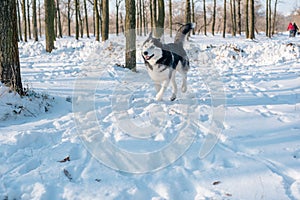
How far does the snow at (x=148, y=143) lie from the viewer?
2486 mm

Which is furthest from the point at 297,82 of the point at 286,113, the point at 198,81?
the point at 286,113

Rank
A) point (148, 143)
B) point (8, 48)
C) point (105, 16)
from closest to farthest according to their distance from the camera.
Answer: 1. point (148, 143)
2. point (8, 48)
3. point (105, 16)

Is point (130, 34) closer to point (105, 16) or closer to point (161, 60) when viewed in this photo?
point (161, 60)

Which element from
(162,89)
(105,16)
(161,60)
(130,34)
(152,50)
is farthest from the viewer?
(105,16)

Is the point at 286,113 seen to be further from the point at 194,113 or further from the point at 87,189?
the point at 87,189

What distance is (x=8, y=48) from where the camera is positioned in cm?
513

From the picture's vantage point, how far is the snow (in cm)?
249

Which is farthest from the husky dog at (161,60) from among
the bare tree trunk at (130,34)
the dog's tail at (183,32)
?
the bare tree trunk at (130,34)

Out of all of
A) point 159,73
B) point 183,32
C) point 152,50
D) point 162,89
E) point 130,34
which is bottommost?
point 162,89

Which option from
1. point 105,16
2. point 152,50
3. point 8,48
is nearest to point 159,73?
point 152,50

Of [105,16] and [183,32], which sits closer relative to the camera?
[183,32]

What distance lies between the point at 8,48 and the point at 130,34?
441 cm

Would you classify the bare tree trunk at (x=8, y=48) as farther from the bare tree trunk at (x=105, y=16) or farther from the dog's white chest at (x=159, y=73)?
the bare tree trunk at (x=105, y=16)

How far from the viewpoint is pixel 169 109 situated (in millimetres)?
4789
